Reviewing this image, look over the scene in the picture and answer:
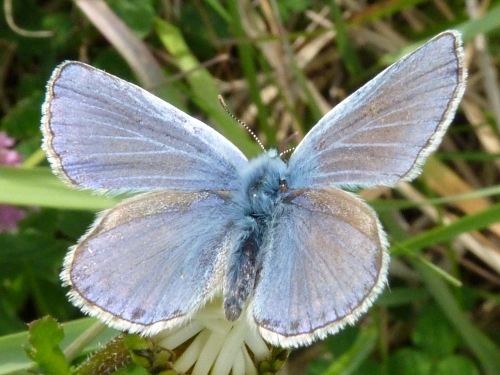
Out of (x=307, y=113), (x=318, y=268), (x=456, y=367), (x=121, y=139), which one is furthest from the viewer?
(x=307, y=113)

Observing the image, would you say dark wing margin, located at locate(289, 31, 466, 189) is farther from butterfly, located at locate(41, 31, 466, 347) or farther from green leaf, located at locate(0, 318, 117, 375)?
green leaf, located at locate(0, 318, 117, 375)

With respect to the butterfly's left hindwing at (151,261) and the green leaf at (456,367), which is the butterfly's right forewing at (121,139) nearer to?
the butterfly's left hindwing at (151,261)

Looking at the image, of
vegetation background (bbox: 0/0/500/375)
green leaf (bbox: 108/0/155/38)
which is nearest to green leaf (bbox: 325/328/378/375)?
vegetation background (bbox: 0/0/500/375)

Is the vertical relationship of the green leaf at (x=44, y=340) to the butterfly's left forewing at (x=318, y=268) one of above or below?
above

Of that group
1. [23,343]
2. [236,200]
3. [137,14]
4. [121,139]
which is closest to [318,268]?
[236,200]

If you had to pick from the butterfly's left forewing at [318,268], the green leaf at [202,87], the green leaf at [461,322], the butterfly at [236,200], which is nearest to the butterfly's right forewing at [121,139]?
the butterfly at [236,200]

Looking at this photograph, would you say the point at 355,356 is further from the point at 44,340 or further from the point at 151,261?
the point at 44,340

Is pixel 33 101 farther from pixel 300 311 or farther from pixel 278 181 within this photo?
pixel 300 311
